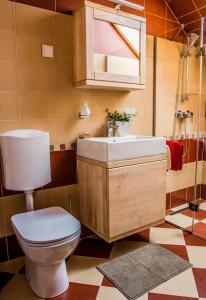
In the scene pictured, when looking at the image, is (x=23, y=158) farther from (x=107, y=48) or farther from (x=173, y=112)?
(x=173, y=112)

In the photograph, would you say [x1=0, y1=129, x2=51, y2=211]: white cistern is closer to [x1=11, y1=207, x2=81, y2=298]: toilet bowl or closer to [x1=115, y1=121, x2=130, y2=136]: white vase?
[x1=11, y1=207, x2=81, y2=298]: toilet bowl

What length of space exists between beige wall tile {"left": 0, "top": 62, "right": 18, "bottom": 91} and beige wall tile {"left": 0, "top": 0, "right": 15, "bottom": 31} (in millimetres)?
240

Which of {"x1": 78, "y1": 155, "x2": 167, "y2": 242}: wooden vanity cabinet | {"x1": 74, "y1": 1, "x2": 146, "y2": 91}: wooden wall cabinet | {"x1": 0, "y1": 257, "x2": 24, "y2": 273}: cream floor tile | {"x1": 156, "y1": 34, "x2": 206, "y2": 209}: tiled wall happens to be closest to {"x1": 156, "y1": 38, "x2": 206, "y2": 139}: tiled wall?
{"x1": 156, "y1": 34, "x2": 206, "y2": 209}: tiled wall

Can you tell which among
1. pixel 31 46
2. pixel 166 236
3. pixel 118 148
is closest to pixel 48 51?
pixel 31 46

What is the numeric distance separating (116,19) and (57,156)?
1.15 metres

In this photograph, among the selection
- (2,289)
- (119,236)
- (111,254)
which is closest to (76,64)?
(119,236)

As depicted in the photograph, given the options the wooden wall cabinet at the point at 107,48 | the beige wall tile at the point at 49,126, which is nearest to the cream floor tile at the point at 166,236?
the beige wall tile at the point at 49,126

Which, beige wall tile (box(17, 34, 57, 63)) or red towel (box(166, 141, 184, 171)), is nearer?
beige wall tile (box(17, 34, 57, 63))

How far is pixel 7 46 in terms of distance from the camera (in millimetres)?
1579

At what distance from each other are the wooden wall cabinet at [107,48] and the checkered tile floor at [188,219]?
1353 mm

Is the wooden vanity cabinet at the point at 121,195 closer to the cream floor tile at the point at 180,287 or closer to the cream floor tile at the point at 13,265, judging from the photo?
the cream floor tile at the point at 180,287

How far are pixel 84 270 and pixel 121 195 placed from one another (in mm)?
577

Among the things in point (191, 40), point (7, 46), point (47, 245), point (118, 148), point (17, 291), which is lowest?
point (17, 291)

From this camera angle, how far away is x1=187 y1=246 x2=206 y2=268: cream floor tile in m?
1.66
